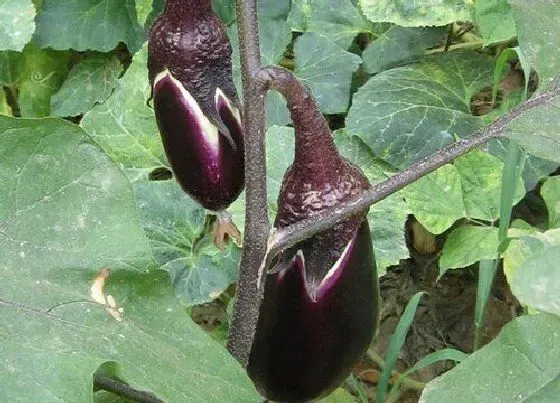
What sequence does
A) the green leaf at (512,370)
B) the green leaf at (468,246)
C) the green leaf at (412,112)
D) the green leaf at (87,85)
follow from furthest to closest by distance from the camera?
the green leaf at (87,85) → the green leaf at (412,112) → the green leaf at (468,246) → the green leaf at (512,370)

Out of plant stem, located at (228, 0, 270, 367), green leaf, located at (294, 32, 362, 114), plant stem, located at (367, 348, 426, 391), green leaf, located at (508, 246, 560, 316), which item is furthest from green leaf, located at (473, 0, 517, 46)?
green leaf, located at (508, 246, 560, 316)

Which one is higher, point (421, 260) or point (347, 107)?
point (347, 107)

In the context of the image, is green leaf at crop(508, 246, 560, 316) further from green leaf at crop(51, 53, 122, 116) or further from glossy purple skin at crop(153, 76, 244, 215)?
green leaf at crop(51, 53, 122, 116)

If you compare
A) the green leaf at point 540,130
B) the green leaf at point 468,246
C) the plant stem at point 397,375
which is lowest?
the plant stem at point 397,375

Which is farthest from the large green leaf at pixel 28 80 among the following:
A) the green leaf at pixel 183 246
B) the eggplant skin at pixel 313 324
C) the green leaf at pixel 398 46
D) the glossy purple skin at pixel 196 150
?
the eggplant skin at pixel 313 324

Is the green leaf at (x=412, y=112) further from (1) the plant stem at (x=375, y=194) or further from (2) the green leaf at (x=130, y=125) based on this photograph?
(1) the plant stem at (x=375, y=194)

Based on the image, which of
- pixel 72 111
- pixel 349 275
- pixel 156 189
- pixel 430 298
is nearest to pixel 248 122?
pixel 349 275

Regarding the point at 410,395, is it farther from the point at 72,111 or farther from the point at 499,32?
the point at 72,111
